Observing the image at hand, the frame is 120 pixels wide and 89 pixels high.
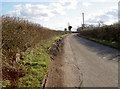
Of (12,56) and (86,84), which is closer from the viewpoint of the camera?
(86,84)

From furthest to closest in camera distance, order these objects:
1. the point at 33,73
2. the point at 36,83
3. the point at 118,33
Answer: the point at 118,33
the point at 33,73
the point at 36,83

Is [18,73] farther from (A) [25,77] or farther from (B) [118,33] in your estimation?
(B) [118,33]

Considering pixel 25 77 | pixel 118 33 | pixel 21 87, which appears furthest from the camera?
pixel 118 33

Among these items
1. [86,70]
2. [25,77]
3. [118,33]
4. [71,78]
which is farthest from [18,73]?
[118,33]

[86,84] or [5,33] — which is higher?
[5,33]

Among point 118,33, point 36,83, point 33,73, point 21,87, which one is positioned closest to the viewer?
point 21,87

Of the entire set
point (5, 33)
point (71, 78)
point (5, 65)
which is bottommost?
point (71, 78)

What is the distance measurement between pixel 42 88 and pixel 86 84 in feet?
4.98

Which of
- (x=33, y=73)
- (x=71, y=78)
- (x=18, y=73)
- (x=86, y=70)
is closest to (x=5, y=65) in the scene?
(x=18, y=73)

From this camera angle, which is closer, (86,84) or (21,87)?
(21,87)

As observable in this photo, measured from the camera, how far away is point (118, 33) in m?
19.7

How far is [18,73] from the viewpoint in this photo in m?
6.25

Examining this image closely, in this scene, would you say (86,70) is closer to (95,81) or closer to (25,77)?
(95,81)

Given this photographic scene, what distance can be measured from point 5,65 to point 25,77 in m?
0.86
